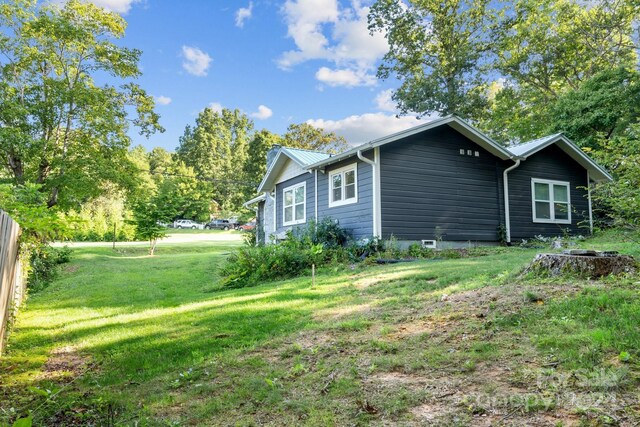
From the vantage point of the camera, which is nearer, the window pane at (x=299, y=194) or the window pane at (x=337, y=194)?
the window pane at (x=337, y=194)

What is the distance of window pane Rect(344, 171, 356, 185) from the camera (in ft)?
42.2

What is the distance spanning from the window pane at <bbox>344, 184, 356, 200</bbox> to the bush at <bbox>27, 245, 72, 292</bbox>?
818 centimetres

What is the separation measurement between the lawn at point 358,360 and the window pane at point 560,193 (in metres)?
10.5

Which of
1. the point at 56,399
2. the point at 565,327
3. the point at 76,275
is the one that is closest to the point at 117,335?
the point at 56,399

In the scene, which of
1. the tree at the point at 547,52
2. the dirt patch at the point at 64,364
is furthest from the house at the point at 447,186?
the dirt patch at the point at 64,364

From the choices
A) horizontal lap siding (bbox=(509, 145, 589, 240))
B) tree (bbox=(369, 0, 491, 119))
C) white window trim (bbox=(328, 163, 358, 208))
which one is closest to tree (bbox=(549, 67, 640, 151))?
horizontal lap siding (bbox=(509, 145, 589, 240))

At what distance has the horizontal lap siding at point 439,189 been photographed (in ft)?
39.2

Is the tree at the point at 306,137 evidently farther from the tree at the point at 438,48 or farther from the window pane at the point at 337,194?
the window pane at the point at 337,194

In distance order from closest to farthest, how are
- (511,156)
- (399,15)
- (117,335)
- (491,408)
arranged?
(491,408), (117,335), (511,156), (399,15)

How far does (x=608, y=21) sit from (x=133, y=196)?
2624cm

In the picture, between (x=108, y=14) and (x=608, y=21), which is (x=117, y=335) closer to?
(x=108, y=14)

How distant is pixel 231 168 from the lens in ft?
178

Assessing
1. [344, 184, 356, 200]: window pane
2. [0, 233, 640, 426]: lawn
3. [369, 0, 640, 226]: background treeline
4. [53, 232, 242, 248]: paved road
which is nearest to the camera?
[0, 233, 640, 426]: lawn

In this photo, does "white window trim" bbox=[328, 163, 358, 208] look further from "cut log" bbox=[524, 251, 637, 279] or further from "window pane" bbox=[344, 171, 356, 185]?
"cut log" bbox=[524, 251, 637, 279]
